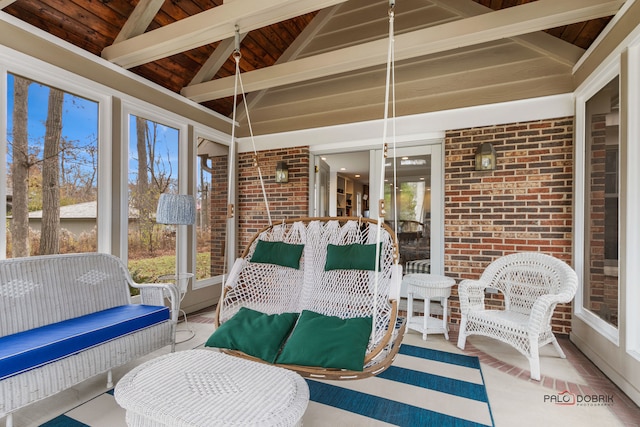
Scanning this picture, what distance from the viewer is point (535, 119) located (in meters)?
3.38

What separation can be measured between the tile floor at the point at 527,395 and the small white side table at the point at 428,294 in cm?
29

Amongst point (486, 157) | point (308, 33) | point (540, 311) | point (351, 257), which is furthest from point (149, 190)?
point (540, 311)

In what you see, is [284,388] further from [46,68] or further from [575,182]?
[575,182]

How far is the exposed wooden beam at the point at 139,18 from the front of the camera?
9.89 feet

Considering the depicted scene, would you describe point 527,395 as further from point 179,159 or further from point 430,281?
point 179,159

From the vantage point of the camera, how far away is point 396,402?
2133mm

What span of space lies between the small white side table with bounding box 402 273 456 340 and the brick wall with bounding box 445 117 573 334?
44 cm

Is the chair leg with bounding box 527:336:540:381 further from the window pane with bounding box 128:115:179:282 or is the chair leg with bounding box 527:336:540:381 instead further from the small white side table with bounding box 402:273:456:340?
the window pane with bounding box 128:115:179:282

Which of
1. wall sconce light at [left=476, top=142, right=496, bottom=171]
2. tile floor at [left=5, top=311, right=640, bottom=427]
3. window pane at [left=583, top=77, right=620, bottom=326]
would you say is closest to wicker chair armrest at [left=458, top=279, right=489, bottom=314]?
tile floor at [left=5, top=311, right=640, bottom=427]

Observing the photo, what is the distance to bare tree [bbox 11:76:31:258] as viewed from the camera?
98.7 inches

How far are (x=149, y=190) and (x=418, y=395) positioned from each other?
3430 millimetres

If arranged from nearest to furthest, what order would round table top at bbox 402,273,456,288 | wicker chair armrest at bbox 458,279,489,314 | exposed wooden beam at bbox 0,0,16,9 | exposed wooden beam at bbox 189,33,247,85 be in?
exposed wooden beam at bbox 0,0,16,9
wicker chair armrest at bbox 458,279,489,314
round table top at bbox 402,273,456,288
exposed wooden beam at bbox 189,33,247,85

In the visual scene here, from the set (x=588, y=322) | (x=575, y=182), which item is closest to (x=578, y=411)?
(x=588, y=322)

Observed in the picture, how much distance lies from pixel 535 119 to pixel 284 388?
3659 millimetres
